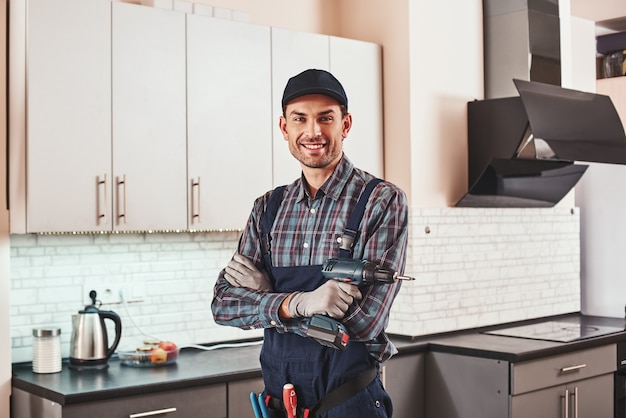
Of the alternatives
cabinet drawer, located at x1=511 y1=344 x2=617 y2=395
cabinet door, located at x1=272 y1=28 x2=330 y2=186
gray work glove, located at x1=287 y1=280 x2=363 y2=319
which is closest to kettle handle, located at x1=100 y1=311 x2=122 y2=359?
cabinet door, located at x1=272 y1=28 x2=330 y2=186

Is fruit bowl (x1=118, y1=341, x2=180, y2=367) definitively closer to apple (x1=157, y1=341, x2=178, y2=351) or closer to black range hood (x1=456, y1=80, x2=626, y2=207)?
apple (x1=157, y1=341, x2=178, y2=351)

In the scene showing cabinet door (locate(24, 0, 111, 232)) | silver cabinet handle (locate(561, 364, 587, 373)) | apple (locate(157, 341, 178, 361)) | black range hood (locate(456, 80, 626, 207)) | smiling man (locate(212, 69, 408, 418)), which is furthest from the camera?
black range hood (locate(456, 80, 626, 207))

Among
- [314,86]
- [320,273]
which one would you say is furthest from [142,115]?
[320,273]

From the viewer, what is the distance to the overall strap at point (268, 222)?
2537 mm

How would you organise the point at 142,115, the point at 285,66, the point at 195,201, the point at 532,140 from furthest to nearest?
1. the point at 532,140
2. the point at 285,66
3. the point at 195,201
4. the point at 142,115

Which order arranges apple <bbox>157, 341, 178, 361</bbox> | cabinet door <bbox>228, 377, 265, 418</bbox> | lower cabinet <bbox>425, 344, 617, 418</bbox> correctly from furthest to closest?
lower cabinet <bbox>425, 344, 617, 418</bbox>, apple <bbox>157, 341, 178, 361</bbox>, cabinet door <bbox>228, 377, 265, 418</bbox>

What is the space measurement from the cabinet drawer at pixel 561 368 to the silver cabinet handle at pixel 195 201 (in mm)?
1541

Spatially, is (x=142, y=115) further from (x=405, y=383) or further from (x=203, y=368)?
(x=405, y=383)

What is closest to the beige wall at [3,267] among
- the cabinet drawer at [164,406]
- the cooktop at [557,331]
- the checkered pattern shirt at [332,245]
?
the cabinet drawer at [164,406]

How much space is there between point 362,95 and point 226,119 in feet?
2.76

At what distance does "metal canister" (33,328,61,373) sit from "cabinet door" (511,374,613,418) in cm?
196

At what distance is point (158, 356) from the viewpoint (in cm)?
345

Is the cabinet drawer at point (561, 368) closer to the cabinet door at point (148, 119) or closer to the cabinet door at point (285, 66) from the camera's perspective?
the cabinet door at point (285, 66)

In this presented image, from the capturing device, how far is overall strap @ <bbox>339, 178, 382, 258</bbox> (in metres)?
2.31
